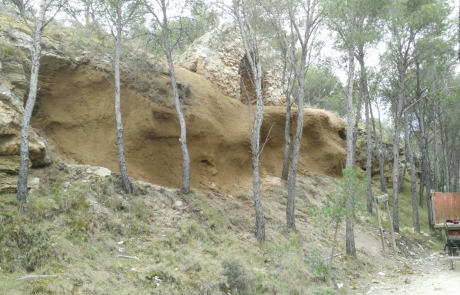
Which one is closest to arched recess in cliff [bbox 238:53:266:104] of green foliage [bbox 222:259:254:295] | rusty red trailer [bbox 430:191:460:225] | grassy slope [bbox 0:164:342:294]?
grassy slope [bbox 0:164:342:294]

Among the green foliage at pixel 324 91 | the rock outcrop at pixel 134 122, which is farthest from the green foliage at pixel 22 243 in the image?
the green foliage at pixel 324 91

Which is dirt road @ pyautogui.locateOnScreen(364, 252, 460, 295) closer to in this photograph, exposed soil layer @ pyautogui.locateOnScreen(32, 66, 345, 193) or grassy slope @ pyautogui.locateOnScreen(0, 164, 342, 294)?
grassy slope @ pyautogui.locateOnScreen(0, 164, 342, 294)

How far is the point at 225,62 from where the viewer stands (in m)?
20.3

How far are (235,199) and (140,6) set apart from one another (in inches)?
378

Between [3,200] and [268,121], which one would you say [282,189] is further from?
[3,200]

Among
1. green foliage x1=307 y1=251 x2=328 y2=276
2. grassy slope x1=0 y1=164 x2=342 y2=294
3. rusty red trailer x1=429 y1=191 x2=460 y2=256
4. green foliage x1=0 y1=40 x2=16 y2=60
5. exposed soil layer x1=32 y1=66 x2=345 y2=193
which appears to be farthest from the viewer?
rusty red trailer x1=429 y1=191 x2=460 y2=256

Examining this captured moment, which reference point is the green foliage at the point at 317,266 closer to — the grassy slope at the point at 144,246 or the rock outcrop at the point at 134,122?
the grassy slope at the point at 144,246

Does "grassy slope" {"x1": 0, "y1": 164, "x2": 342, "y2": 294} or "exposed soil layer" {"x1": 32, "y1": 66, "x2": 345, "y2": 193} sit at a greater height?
"exposed soil layer" {"x1": 32, "y1": 66, "x2": 345, "y2": 193}

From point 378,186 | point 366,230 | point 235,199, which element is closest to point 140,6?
point 235,199

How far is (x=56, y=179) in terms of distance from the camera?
10.7 meters

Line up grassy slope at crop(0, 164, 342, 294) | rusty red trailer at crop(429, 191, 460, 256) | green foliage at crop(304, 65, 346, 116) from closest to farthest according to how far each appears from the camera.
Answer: grassy slope at crop(0, 164, 342, 294), rusty red trailer at crop(429, 191, 460, 256), green foliage at crop(304, 65, 346, 116)

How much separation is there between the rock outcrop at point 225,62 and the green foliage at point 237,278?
11912 millimetres

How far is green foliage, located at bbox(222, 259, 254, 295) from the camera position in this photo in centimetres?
907

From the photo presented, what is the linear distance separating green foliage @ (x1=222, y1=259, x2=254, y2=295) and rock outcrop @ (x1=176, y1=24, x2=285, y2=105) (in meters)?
11.9
